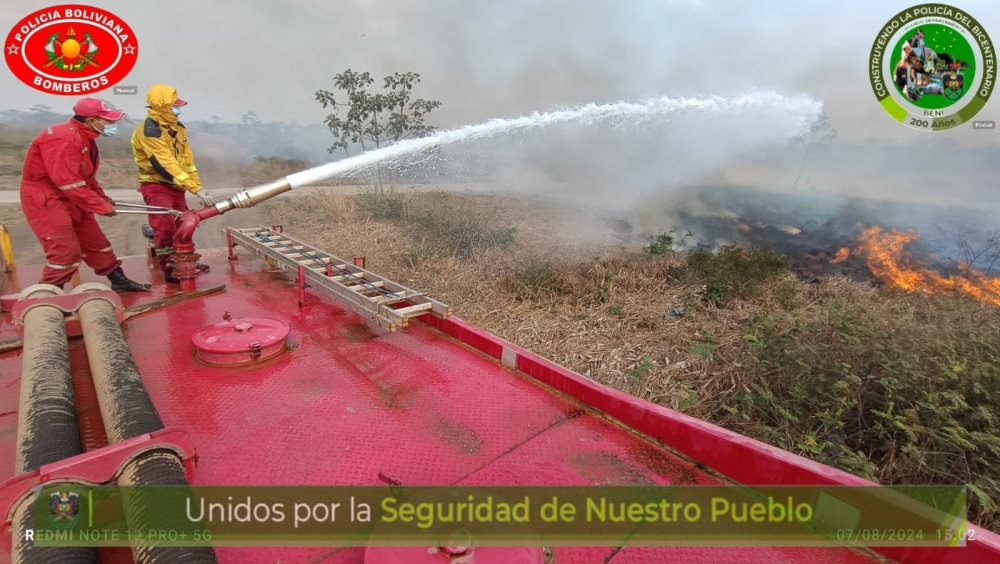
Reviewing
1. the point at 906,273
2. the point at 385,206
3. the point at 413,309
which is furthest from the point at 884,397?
the point at 385,206

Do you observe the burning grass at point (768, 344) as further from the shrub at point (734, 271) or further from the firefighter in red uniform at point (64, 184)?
the firefighter in red uniform at point (64, 184)

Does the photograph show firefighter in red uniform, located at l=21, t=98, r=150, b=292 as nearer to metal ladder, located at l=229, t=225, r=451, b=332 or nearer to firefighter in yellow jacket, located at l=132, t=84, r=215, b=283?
firefighter in yellow jacket, located at l=132, t=84, r=215, b=283

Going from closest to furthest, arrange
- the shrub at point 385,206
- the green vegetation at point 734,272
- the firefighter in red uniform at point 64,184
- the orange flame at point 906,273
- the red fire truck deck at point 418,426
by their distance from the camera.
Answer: the red fire truck deck at point 418,426 < the firefighter in red uniform at point 64,184 < the green vegetation at point 734,272 < the orange flame at point 906,273 < the shrub at point 385,206

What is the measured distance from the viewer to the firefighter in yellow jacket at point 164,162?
13.5ft

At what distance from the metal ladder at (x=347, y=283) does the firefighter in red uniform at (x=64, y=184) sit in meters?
1.34

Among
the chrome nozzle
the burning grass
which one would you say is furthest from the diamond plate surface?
the burning grass

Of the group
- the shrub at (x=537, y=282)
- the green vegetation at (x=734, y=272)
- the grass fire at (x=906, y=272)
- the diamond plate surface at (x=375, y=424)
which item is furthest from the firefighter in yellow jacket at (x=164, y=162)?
the grass fire at (x=906, y=272)

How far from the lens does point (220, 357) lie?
9.37 feet

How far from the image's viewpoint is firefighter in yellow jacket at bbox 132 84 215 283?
4125mm

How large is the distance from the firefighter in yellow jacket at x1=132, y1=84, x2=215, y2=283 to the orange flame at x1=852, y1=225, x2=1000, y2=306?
9342mm

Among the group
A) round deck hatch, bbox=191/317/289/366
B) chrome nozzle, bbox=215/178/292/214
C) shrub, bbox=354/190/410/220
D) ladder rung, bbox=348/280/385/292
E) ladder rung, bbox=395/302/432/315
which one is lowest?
round deck hatch, bbox=191/317/289/366

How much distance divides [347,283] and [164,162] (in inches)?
87.2

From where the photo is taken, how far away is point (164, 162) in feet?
13.8
